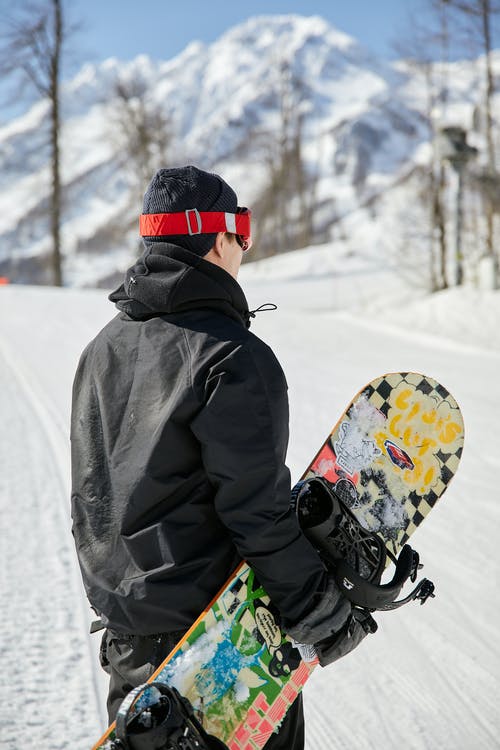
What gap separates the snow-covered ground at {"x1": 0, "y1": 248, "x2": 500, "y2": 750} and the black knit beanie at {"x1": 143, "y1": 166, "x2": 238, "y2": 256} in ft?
6.27

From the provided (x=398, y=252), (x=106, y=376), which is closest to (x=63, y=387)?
(x=106, y=376)

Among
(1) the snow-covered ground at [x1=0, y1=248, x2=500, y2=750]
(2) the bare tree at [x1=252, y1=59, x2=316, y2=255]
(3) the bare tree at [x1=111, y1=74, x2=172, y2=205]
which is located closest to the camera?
(1) the snow-covered ground at [x1=0, y1=248, x2=500, y2=750]

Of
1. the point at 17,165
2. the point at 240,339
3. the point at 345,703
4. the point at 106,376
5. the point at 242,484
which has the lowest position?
the point at 345,703

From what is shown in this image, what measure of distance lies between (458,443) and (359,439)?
1.18 feet

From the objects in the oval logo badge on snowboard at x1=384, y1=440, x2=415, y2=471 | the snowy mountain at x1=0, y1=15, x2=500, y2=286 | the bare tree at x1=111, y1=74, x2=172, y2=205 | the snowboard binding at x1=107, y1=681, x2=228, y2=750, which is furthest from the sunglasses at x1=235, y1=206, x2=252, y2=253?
the bare tree at x1=111, y1=74, x2=172, y2=205

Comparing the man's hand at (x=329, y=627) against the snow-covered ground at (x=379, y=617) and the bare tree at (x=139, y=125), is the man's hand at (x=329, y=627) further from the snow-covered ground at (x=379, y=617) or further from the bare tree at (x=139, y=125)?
the bare tree at (x=139, y=125)

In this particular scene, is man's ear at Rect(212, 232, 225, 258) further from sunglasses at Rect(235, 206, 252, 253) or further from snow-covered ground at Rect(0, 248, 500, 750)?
snow-covered ground at Rect(0, 248, 500, 750)

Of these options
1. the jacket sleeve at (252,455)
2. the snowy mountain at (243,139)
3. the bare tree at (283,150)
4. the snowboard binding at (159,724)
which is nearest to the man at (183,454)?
the jacket sleeve at (252,455)

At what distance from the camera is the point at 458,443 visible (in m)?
2.37

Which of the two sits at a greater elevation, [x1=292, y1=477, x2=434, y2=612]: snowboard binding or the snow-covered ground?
[x1=292, y1=477, x2=434, y2=612]: snowboard binding

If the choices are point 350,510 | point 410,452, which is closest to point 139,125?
point 410,452

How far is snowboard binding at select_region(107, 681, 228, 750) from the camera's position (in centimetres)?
154

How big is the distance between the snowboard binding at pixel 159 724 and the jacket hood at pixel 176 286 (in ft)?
3.01

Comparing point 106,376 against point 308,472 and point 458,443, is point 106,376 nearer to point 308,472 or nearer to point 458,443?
point 308,472
